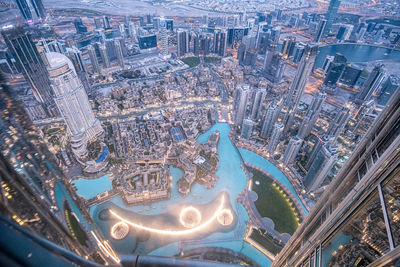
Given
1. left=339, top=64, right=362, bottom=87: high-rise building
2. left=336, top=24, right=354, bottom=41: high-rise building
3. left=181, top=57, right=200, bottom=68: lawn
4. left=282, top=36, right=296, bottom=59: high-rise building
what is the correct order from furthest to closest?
1. left=336, top=24, right=354, bottom=41: high-rise building
2. left=282, top=36, right=296, bottom=59: high-rise building
3. left=181, top=57, right=200, bottom=68: lawn
4. left=339, top=64, right=362, bottom=87: high-rise building

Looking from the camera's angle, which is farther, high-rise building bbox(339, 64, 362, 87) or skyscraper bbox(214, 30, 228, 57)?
skyscraper bbox(214, 30, 228, 57)

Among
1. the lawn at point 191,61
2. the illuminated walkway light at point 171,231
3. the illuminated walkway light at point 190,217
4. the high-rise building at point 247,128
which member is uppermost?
the high-rise building at point 247,128

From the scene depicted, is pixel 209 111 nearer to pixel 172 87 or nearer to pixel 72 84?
pixel 172 87

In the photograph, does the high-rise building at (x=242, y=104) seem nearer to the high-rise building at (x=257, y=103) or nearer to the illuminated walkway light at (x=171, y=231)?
the high-rise building at (x=257, y=103)

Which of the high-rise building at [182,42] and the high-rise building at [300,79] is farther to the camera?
the high-rise building at [182,42]

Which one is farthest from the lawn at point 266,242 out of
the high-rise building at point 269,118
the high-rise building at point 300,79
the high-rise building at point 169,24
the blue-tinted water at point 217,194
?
the high-rise building at point 169,24

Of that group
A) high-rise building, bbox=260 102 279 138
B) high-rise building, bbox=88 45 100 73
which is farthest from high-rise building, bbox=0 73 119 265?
high-rise building, bbox=88 45 100 73

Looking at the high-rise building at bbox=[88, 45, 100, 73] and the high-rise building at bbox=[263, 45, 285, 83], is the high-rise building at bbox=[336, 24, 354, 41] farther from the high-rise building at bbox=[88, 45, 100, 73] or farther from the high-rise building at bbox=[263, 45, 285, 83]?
the high-rise building at bbox=[88, 45, 100, 73]
